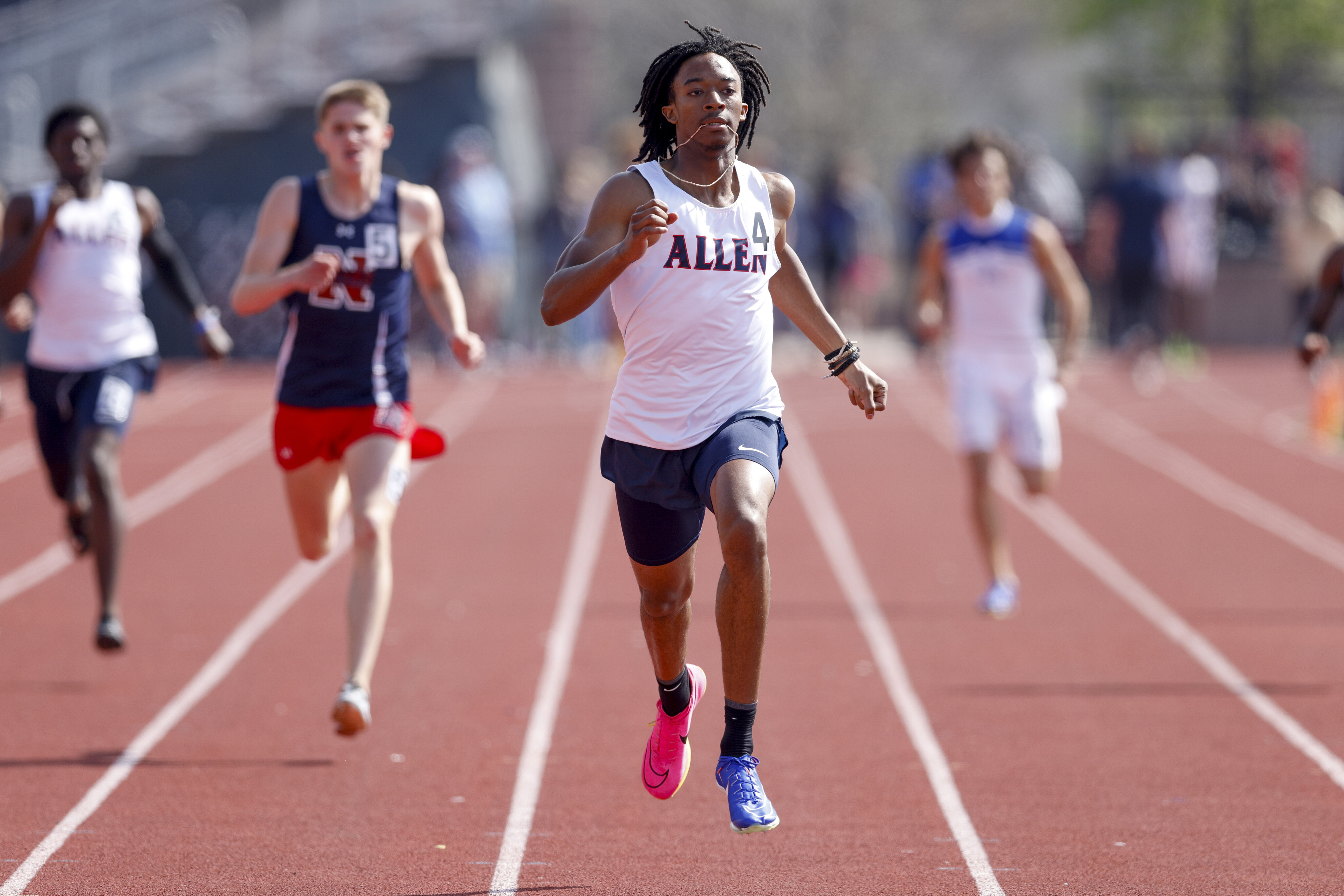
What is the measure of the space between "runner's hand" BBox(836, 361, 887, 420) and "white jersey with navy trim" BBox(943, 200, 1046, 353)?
13.3ft

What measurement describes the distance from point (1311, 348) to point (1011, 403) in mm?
1837

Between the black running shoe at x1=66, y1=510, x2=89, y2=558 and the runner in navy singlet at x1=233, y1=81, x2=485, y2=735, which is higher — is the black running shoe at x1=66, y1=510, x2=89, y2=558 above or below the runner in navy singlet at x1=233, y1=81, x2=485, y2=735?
below

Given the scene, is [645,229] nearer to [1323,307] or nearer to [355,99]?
[355,99]

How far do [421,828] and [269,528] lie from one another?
620 cm

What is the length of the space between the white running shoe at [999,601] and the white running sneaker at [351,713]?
378 cm

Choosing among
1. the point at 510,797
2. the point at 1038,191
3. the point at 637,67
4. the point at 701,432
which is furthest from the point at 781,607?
the point at 637,67

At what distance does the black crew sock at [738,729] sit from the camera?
4.75 metres

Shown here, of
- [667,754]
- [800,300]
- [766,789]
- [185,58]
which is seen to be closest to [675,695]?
[667,754]

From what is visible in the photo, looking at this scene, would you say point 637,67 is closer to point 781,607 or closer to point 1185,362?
point 1185,362

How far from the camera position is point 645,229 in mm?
4402

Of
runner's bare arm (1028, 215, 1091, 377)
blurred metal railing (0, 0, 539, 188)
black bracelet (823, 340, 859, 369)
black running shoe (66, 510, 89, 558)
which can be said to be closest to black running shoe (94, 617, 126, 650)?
black running shoe (66, 510, 89, 558)

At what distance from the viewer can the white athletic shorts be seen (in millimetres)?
8820

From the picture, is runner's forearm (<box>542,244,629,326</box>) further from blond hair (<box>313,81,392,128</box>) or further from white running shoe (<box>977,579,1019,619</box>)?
white running shoe (<box>977,579,1019,619</box>)

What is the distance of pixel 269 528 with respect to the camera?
440 inches
